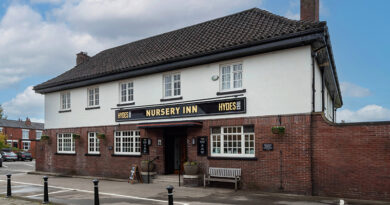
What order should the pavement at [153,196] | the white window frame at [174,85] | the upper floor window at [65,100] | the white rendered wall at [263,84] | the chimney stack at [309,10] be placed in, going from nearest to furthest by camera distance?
the pavement at [153,196] < the white rendered wall at [263,84] < the chimney stack at [309,10] < the white window frame at [174,85] < the upper floor window at [65,100]

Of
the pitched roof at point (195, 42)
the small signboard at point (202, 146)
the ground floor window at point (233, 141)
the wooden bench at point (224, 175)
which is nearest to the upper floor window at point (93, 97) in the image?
the pitched roof at point (195, 42)

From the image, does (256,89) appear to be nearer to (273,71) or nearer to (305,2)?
(273,71)

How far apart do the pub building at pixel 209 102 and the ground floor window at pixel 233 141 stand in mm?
42

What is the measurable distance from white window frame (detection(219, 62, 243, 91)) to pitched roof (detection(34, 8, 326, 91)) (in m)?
0.86

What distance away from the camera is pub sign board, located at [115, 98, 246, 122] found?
1434cm

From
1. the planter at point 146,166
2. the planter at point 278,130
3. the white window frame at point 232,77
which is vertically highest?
the white window frame at point 232,77

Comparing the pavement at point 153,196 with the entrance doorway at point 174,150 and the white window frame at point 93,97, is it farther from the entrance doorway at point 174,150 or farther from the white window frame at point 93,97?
the white window frame at point 93,97

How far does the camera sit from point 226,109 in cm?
1456

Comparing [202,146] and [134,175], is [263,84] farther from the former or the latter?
[134,175]

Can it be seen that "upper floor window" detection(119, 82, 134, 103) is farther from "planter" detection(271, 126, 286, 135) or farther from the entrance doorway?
"planter" detection(271, 126, 286, 135)

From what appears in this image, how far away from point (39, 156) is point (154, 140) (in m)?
11.0

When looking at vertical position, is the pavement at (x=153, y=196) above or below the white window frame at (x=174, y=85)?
below

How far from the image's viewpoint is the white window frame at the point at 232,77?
14587 millimetres

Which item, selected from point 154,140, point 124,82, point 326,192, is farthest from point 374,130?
point 124,82
